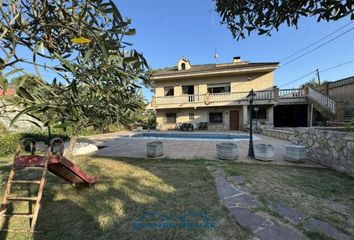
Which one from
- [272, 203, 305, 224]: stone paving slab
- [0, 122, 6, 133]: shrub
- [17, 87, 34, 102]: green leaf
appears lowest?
[272, 203, 305, 224]: stone paving slab

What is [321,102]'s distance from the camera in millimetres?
15883

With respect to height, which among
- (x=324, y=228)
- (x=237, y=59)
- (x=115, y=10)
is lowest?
(x=324, y=228)

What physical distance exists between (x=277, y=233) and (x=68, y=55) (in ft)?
12.0

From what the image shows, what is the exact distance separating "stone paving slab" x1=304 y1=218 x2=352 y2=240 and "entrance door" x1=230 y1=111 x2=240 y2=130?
56.7 ft

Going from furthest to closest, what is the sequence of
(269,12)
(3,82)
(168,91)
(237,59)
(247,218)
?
1. (237,59)
2. (168,91)
3. (247,218)
4. (269,12)
5. (3,82)

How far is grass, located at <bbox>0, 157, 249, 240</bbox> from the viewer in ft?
9.18

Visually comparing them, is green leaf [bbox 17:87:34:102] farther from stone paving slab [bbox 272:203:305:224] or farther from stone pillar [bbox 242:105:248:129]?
stone pillar [bbox 242:105:248:129]

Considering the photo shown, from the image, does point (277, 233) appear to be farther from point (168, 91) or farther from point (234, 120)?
point (168, 91)

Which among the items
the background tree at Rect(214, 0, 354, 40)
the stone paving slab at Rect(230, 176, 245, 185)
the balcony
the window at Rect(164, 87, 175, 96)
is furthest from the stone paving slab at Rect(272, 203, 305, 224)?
the window at Rect(164, 87, 175, 96)

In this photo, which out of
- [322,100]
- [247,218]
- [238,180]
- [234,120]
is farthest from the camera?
[234,120]

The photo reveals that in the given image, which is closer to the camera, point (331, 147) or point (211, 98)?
point (331, 147)

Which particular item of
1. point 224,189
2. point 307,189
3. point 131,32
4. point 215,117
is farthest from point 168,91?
point 131,32

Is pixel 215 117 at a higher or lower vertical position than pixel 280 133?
higher

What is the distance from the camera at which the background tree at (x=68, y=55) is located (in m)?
1.34
